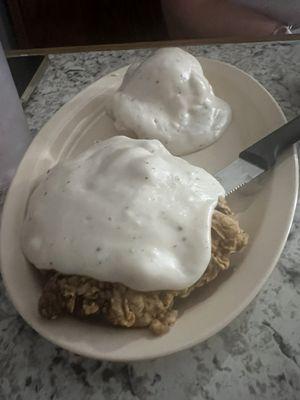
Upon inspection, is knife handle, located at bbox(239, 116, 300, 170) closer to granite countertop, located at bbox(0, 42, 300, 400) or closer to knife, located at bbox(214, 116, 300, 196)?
knife, located at bbox(214, 116, 300, 196)

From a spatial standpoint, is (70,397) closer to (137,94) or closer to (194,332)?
(194,332)

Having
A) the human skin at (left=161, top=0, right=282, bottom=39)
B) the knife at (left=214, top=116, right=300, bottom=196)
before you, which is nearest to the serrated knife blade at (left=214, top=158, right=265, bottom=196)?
the knife at (left=214, top=116, right=300, bottom=196)

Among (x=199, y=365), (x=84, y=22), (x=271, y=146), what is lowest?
(x=84, y=22)

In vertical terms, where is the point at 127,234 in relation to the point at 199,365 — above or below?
above

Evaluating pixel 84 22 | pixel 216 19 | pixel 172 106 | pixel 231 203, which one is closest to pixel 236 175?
pixel 231 203

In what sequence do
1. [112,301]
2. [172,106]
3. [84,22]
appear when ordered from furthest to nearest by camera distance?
[84,22], [172,106], [112,301]

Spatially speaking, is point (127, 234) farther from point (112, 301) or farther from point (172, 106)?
point (172, 106)

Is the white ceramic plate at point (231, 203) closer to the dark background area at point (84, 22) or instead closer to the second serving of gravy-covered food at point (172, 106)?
the second serving of gravy-covered food at point (172, 106)

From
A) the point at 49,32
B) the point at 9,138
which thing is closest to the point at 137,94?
the point at 9,138
